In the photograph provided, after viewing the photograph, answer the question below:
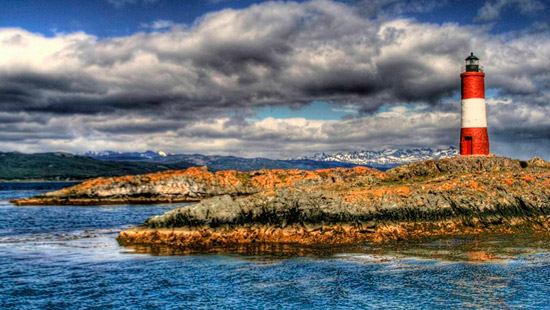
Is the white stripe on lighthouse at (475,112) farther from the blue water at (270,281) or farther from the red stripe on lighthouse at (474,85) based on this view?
the blue water at (270,281)

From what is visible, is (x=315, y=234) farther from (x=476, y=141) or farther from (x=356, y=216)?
(x=476, y=141)

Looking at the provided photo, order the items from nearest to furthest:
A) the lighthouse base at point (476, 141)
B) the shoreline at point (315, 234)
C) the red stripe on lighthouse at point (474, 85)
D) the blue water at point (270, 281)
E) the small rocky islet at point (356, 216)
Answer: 1. the blue water at point (270, 281)
2. the shoreline at point (315, 234)
3. the small rocky islet at point (356, 216)
4. the lighthouse base at point (476, 141)
5. the red stripe on lighthouse at point (474, 85)

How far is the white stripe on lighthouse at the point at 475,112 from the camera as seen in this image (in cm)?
4659

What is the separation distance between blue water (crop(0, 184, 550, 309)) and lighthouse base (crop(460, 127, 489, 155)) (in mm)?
22277

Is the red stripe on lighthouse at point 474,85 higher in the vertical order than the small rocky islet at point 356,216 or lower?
higher

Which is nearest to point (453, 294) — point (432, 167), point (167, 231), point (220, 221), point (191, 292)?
point (191, 292)

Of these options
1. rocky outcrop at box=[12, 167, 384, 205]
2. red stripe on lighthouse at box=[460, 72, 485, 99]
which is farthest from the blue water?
rocky outcrop at box=[12, 167, 384, 205]

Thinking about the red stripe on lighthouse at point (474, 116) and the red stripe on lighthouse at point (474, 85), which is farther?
the red stripe on lighthouse at point (474, 85)

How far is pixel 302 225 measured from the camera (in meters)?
30.1

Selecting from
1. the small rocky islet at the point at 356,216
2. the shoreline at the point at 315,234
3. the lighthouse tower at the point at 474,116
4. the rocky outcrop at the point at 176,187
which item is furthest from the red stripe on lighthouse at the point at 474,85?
the rocky outcrop at the point at 176,187

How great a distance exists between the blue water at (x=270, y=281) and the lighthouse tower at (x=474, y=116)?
22579 mm

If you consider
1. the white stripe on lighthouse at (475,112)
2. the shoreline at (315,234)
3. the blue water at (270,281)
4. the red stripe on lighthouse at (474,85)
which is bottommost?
the blue water at (270,281)

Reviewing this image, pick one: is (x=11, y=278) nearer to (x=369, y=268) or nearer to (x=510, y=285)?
(x=369, y=268)

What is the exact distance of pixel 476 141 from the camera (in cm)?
4647
